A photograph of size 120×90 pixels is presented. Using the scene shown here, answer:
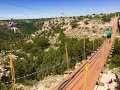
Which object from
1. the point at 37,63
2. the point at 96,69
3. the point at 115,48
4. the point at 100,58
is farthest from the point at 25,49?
the point at 96,69

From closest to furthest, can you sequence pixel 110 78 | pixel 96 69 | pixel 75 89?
1. pixel 75 89
2. pixel 110 78
3. pixel 96 69

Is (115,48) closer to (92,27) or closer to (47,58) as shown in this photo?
(47,58)

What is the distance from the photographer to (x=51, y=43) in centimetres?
5253

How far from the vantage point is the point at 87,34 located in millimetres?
52812

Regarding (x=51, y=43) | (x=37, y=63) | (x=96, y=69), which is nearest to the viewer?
(x=96, y=69)

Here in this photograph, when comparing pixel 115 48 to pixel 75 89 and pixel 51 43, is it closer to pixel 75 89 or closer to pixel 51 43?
pixel 75 89

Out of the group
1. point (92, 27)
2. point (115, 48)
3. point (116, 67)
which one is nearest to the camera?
point (116, 67)

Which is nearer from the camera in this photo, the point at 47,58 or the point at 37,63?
the point at 47,58

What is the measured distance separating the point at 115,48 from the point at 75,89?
1601cm

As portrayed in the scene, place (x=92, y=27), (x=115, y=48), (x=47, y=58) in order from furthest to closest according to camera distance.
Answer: (x=92, y=27), (x=47, y=58), (x=115, y=48)

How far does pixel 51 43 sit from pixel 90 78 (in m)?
36.5

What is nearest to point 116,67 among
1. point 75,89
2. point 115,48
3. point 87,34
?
point 115,48

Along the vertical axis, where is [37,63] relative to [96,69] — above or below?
below

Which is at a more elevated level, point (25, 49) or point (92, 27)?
point (92, 27)
